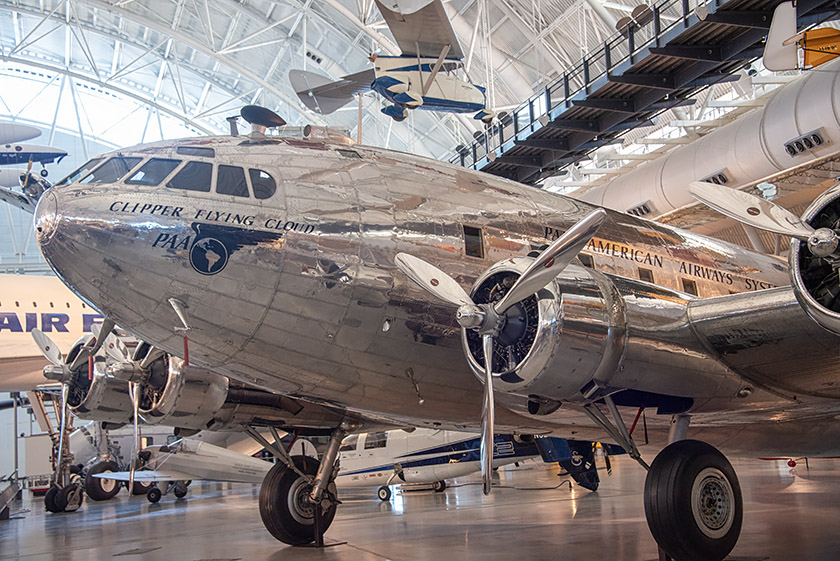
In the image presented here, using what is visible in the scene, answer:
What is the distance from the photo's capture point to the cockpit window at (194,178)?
5.76 m

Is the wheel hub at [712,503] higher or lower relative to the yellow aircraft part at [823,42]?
lower

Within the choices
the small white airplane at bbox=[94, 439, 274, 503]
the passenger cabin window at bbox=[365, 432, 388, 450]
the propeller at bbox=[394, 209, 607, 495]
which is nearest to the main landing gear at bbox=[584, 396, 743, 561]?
the propeller at bbox=[394, 209, 607, 495]

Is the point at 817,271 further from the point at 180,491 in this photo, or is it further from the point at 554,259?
the point at 180,491

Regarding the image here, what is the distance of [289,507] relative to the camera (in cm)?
905

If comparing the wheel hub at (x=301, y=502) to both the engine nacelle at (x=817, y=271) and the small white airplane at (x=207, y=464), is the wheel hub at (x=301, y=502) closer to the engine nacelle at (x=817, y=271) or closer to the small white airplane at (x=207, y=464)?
the engine nacelle at (x=817, y=271)

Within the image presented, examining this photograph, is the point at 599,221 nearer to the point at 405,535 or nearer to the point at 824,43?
the point at 405,535

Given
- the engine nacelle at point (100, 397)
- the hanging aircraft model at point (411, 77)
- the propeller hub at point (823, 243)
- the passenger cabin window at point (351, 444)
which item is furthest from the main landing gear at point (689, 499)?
the passenger cabin window at point (351, 444)

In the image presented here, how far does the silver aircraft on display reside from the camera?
5301 millimetres

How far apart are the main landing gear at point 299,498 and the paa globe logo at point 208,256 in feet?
12.2

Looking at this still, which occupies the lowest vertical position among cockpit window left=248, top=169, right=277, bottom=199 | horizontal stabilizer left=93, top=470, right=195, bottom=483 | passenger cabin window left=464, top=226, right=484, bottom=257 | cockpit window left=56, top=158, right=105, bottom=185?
horizontal stabilizer left=93, top=470, right=195, bottom=483

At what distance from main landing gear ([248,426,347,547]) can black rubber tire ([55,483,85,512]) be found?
11.2 m

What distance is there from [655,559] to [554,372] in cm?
297

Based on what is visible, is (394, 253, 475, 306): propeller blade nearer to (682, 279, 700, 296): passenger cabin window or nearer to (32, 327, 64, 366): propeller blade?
(682, 279, 700, 296): passenger cabin window

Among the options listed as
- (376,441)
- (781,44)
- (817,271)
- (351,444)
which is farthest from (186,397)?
(351,444)
